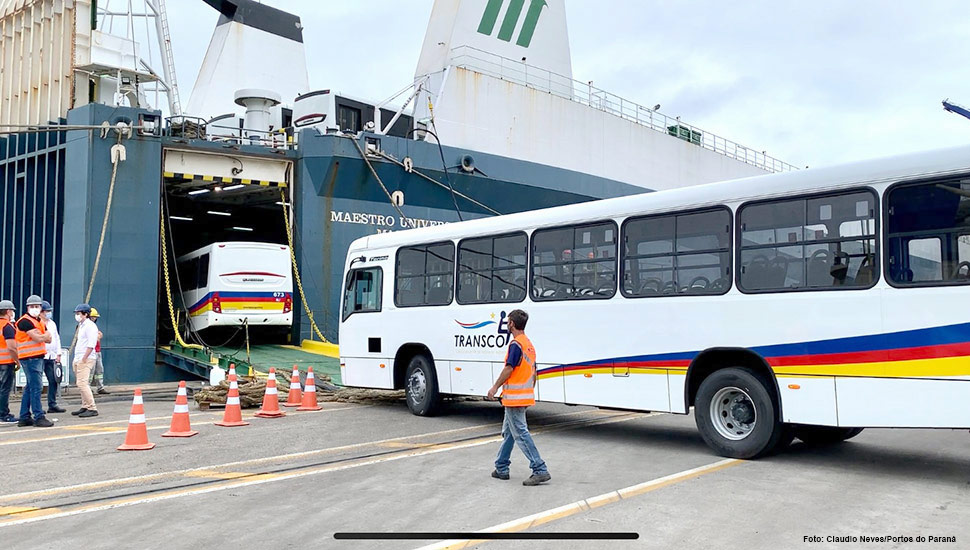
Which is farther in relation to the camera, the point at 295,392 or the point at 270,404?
the point at 295,392

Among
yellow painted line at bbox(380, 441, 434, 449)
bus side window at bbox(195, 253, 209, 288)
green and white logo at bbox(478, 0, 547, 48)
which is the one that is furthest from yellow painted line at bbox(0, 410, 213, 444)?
green and white logo at bbox(478, 0, 547, 48)

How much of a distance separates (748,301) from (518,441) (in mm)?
2936

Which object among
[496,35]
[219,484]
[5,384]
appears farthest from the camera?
[496,35]

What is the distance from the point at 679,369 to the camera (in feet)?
30.0

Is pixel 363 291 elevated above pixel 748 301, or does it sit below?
above

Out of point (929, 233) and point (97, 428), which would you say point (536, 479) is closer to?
point (929, 233)

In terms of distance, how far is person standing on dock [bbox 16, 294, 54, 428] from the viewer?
1179 cm

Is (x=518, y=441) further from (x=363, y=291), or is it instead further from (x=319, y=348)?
(x=319, y=348)

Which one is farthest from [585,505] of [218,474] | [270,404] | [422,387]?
[270,404]

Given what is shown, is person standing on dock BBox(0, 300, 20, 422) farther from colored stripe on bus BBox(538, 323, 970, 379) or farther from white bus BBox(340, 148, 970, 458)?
colored stripe on bus BBox(538, 323, 970, 379)

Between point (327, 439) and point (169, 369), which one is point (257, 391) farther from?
point (169, 369)

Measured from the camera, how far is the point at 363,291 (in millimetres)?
14133

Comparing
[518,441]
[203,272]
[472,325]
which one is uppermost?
[203,272]

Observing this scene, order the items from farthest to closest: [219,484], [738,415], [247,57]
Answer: [247,57], [738,415], [219,484]
